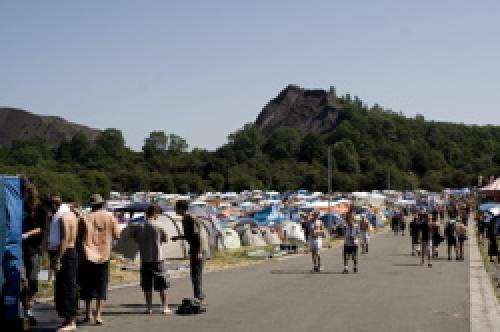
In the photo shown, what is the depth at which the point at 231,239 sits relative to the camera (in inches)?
1121

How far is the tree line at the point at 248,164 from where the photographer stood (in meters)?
144

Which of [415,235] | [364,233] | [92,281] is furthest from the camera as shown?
[364,233]

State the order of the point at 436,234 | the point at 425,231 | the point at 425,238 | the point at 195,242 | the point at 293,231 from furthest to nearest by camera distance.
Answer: the point at 293,231
the point at 436,234
the point at 425,231
the point at 425,238
the point at 195,242

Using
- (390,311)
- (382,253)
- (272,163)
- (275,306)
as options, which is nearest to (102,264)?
(275,306)

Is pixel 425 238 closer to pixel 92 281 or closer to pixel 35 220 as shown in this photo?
pixel 92 281

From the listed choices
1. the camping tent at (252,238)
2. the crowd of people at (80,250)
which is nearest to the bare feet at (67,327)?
the crowd of people at (80,250)

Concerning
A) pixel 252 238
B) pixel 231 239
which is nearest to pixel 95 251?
pixel 231 239

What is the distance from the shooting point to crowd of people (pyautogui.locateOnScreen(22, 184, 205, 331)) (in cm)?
900

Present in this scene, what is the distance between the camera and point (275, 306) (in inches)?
460

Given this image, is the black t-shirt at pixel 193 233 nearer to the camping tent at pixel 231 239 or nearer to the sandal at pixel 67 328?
the sandal at pixel 67 328

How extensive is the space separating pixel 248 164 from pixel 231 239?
147 metres

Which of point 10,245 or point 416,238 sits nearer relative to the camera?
point 10,245

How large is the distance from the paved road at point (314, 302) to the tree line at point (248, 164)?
10384 centimetres

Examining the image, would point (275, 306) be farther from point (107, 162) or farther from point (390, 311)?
point (107, 162)
